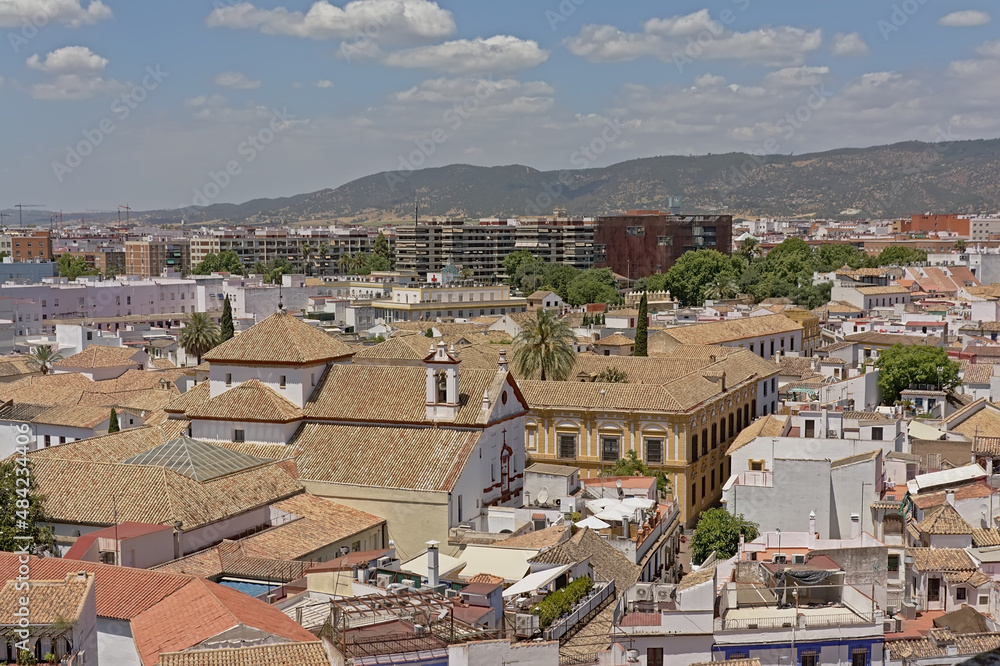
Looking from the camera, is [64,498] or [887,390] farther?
[887,390]

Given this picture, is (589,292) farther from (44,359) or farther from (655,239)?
(44,359)

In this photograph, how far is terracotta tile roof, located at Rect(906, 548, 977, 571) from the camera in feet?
80.0

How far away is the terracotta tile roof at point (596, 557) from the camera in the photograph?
2564 centimetres

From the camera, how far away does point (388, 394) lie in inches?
1380

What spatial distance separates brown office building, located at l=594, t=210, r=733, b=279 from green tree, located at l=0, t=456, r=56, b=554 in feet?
407

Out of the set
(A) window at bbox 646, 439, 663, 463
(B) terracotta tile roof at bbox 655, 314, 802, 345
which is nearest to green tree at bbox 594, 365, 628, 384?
(A) window at bbox 646, 439, 663, 463

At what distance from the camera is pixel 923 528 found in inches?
1061

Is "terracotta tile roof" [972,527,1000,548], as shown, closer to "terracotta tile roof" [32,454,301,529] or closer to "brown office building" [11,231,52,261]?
"terracotta tile roof" [32,454,301,529]

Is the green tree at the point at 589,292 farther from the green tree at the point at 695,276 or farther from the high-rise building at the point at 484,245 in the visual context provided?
the high-rise building at the point at 484,245

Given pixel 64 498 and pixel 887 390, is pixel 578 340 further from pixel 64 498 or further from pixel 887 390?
pixel 64 498

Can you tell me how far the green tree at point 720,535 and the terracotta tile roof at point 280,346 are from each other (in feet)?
43.8

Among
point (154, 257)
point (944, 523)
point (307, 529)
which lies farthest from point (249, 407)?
point (154, 257)

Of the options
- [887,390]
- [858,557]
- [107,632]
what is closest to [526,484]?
[858,557]

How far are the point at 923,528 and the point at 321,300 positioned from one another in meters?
79.5
